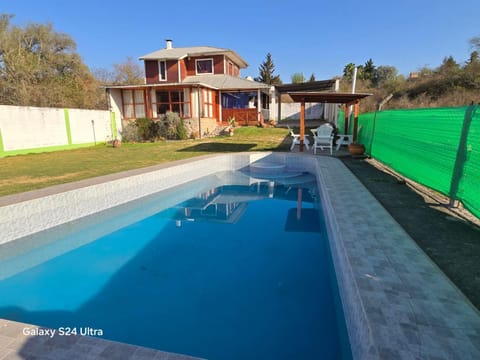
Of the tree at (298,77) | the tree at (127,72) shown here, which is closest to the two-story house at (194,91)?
the tree at (127,72)

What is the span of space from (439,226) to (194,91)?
1751 cm

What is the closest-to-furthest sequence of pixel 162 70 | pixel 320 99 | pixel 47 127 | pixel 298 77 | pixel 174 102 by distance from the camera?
pixel 320 99 → pixel 47 127 → pixel 174 102 → pixel 162 70 → pixel 298 77

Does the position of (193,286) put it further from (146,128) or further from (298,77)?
(298,77)

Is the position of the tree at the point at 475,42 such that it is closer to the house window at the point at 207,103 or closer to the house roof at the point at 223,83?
the house roof at the point at 223,83

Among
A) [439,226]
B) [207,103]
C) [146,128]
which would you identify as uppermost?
[207,103]

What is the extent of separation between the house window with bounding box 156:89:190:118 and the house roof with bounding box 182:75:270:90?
3.37ft

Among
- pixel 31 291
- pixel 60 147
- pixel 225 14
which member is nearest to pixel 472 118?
pixel 31 291

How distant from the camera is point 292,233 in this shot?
5723 mm

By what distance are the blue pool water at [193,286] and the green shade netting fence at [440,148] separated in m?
2.24

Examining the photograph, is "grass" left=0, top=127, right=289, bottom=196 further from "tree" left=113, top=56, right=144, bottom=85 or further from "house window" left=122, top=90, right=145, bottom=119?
"tree" left=113, top=56, right=144, bottom=85

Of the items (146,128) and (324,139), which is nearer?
(324,139)

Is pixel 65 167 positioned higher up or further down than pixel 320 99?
further down

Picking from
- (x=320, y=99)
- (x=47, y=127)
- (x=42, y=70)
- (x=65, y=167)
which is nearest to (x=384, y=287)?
(x=65, y=167)

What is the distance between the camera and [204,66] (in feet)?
80.5
